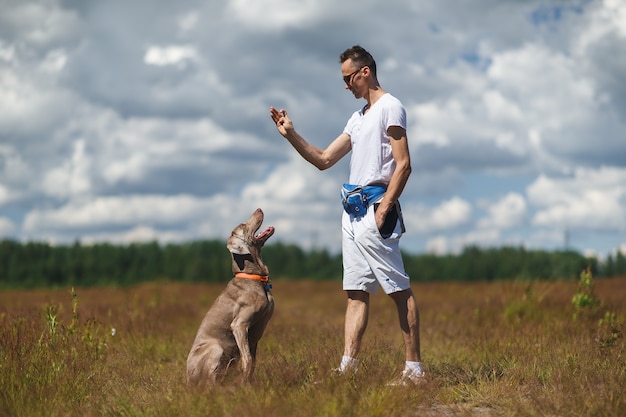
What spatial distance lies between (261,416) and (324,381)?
748 millimetres

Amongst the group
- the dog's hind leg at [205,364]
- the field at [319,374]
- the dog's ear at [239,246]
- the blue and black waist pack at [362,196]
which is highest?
the blue and black waist pack at [362,196]

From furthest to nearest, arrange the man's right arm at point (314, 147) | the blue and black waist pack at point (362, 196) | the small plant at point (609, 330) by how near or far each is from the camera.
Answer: the small plant at point (609, 330)
the man's right arm at point (314, 147)
the blue and black waist pack at point (362, 196)

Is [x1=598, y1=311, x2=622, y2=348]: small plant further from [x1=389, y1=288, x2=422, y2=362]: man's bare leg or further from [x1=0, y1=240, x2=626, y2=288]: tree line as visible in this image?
[x1=0, y1=240, x2=626, y2=288]: tree line

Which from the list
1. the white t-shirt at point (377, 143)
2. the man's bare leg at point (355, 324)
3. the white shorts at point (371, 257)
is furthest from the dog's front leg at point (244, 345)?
the white t-shirt at point (377, 143)

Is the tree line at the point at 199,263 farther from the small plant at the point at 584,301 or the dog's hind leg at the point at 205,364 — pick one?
the dog's hind leg at the point at 205,364

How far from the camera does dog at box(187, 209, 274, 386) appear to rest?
5.76 meters

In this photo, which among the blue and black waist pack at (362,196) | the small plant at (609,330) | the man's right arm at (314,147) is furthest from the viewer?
the small plant at (609,330)

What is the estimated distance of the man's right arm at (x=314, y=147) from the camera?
6.24 metres

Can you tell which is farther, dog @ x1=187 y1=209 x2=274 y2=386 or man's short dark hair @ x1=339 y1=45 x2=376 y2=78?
man's short dark hair @ x1=339 y1=45 x2=376 y2=78

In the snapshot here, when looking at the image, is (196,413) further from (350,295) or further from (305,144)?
(305,144)

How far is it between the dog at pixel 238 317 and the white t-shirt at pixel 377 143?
3.28 ft

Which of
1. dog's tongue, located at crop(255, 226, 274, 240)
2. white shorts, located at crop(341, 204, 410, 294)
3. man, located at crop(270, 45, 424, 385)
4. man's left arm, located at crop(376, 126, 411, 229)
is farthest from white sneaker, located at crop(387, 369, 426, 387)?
dog's tongue, located at crop(255, 226, 274, 240)

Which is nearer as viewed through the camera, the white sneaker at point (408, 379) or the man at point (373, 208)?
the white sneaker at point (408, 379)

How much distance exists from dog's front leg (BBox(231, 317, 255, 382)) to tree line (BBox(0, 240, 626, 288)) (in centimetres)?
2998
